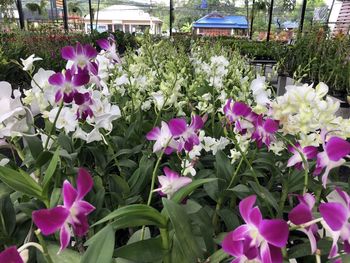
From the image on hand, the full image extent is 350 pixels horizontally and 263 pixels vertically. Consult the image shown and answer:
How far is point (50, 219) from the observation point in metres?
0.38

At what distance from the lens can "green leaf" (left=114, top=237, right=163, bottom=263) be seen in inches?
20.6

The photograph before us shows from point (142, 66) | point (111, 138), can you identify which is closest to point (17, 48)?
point (142, 66)

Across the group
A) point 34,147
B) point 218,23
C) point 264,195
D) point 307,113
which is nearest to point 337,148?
point 307,113

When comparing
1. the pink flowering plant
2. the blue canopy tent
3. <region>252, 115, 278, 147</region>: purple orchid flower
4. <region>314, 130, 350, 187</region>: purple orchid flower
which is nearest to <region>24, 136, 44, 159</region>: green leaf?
the pink flowering plant

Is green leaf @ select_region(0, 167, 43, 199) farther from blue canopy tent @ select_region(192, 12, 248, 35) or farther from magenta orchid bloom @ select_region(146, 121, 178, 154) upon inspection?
blue canopy tent @ select_region(192, 12, 248, 35)

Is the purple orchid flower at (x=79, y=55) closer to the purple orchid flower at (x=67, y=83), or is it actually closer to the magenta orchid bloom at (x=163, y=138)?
the purple orchid flower at (x=67, y=83)

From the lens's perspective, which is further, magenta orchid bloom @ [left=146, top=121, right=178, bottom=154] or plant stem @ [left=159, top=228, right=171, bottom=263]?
magenta orchid bloom @ [left=146, top=121, right=178, bottom=154]

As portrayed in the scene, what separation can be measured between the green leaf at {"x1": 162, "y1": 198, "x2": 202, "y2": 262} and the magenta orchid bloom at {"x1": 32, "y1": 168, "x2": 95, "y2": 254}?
0.13 metres

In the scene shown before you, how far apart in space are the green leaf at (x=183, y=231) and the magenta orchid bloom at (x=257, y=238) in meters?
0.13

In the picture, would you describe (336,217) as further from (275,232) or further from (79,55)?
(79,55)

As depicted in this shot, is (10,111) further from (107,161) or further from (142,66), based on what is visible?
(142,66)

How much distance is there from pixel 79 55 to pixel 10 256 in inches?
19.0

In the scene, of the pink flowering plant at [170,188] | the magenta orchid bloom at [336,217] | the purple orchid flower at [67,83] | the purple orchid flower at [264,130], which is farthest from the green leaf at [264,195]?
the purple orchid flower at [67,83]

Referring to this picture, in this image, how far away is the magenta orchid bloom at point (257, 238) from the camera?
0.35m
